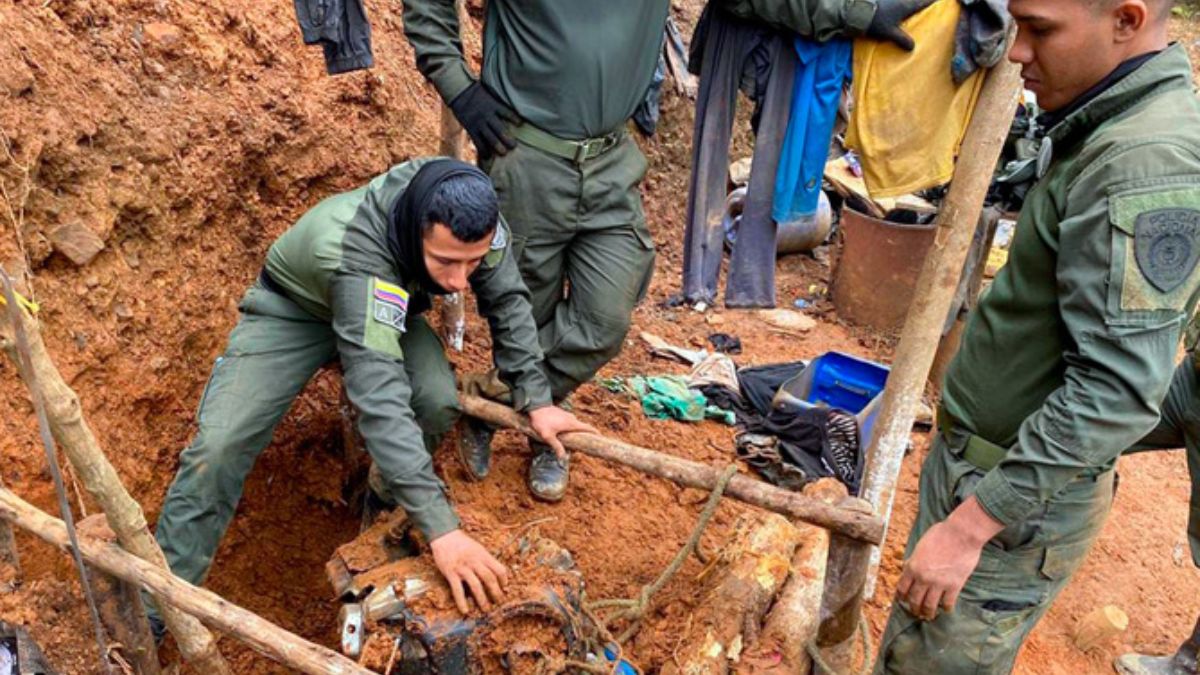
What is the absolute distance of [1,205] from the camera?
11.6 feet

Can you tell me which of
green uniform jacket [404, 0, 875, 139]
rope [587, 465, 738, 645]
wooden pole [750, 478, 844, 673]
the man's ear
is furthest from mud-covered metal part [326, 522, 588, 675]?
the man's ear

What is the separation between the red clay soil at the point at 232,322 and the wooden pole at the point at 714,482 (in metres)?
0.39

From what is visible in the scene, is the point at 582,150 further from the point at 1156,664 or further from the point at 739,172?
the point at 739,172

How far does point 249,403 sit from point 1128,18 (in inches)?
117

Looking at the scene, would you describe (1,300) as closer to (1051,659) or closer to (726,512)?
(726,512)

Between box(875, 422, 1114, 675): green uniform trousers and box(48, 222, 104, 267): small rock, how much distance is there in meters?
3.40

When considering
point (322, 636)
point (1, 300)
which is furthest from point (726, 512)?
point (1, 300)

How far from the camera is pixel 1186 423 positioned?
3.56 metres

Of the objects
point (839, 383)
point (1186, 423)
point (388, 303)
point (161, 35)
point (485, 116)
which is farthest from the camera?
point (839, 383)

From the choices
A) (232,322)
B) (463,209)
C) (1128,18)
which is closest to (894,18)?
(1128,18)

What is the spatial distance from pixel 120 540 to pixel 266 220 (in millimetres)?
2559

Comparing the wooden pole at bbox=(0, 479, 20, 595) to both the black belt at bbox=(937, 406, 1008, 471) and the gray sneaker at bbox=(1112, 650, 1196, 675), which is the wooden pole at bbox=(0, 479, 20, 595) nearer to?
the black belt at bbox=(937, 406, 1008, 471)

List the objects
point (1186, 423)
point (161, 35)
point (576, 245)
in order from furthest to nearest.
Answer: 1. point (161, 35)
2. point (576, 245)
3. point (1186, 423)

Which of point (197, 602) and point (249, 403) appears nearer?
point (197, 602)
